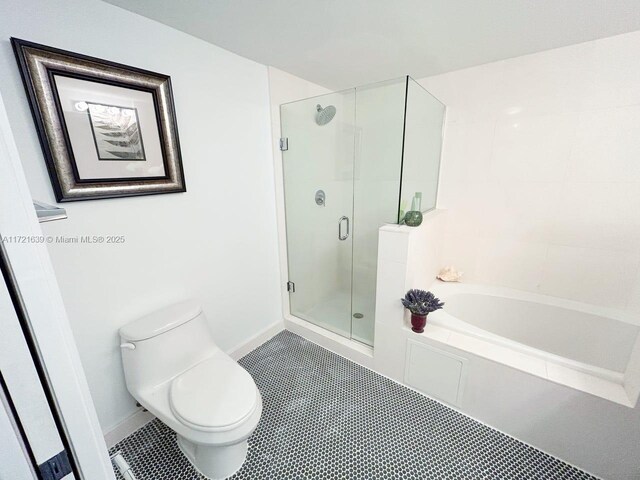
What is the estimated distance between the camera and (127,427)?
1.50 m

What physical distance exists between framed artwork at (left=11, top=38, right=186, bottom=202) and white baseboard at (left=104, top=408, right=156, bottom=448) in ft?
4.13

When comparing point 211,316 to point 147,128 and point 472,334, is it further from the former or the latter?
point 472,334

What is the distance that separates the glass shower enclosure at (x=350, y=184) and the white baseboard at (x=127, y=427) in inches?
51.5

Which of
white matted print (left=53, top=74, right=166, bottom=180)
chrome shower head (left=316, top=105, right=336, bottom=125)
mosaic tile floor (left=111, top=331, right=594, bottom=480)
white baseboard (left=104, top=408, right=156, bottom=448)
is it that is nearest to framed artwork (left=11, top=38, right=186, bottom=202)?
white matted print (left=53, top=74, right=166, bottom=180)

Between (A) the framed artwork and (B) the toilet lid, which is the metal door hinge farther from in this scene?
(A) the framed artwork

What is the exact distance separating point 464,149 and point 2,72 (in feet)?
8.70

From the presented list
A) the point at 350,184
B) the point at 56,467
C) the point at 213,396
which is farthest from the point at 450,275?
the point at 56,467

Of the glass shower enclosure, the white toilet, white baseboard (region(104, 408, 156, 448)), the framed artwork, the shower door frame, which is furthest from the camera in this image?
the shower door frame

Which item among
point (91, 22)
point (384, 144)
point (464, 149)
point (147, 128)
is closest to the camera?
point (91, 22)

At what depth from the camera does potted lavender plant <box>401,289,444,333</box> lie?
1.65m

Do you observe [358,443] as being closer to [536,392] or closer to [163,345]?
[536,392]

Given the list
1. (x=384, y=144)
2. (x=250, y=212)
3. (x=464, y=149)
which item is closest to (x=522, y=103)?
(x=464, y=149)

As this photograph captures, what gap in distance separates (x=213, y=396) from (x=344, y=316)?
4.16 ft

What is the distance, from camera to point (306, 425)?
1550 mm
